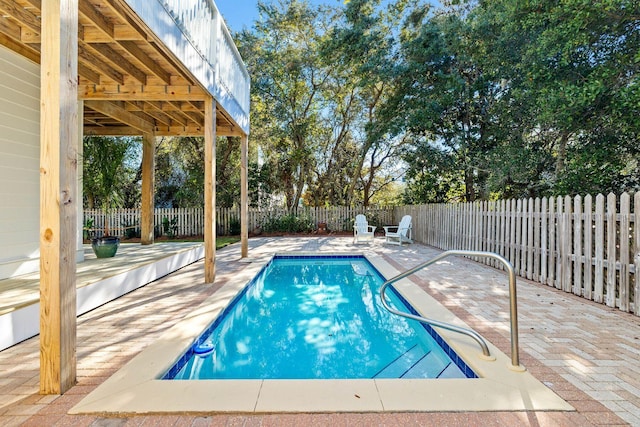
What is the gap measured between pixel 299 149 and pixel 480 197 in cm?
751

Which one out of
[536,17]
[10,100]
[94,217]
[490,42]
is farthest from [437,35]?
[94,217]

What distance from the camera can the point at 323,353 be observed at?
9.25 ft

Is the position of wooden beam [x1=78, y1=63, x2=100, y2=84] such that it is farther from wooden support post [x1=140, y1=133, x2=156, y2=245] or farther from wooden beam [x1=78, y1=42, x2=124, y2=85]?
wooden support post [x1=140, y1=133, x2=156, y2=245]

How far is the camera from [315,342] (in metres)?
3.07

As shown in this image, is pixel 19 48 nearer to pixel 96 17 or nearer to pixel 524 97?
pixel 96 17

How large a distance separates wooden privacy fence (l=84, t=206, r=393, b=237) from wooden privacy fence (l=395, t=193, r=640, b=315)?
7.01 meters

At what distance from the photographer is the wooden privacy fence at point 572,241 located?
10.8ft

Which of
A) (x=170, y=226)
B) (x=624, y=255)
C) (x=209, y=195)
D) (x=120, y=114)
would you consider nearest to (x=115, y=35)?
(x=209, y=195)

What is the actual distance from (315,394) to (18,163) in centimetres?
467

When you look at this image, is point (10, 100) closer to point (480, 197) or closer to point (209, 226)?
point (209, 226)

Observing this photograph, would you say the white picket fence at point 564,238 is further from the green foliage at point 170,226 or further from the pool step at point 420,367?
the green foliage at point 170,226

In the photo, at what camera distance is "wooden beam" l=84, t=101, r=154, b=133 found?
524 centimetres

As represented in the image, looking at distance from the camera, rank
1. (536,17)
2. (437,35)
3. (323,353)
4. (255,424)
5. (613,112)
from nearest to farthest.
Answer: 1. (255,424)
2. (323,353)
3. (613,112)
4. (536,17)
5. (437,35)

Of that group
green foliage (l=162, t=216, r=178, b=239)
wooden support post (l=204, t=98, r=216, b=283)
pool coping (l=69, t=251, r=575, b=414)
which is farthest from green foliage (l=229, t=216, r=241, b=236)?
pool coping (l=69, t=251, r=575, b=414)
